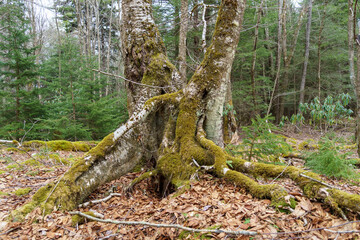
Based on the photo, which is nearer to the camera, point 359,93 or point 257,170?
point 257,170

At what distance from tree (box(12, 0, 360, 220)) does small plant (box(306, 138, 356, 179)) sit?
5.57 feet

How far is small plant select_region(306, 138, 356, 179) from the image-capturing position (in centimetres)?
338

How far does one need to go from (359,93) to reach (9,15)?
1600 cm

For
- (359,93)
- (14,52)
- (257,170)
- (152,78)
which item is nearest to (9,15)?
(14,52)

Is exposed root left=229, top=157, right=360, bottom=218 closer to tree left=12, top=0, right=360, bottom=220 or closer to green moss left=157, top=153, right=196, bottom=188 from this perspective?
tree left=12, top=0, right=360, bottom=220

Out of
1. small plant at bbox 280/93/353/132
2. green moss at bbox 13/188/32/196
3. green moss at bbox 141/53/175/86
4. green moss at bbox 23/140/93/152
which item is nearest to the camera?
green moss at bbox 13/188/32/196

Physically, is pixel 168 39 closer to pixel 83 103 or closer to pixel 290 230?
pixel 83 103

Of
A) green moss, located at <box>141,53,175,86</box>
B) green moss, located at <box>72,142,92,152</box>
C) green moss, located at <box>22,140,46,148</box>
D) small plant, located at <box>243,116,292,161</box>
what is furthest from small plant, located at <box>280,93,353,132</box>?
green moss, located at <box>22,140,46,148</box>

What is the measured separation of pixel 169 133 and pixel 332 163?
308 centimetres

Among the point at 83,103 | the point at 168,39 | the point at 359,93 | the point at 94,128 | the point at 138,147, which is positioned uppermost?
Result: the point at 168,39

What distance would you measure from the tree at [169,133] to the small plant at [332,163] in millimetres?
1697

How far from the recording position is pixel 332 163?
348cm

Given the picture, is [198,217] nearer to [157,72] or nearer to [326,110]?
[157,72]

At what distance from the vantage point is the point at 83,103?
10031 mm
